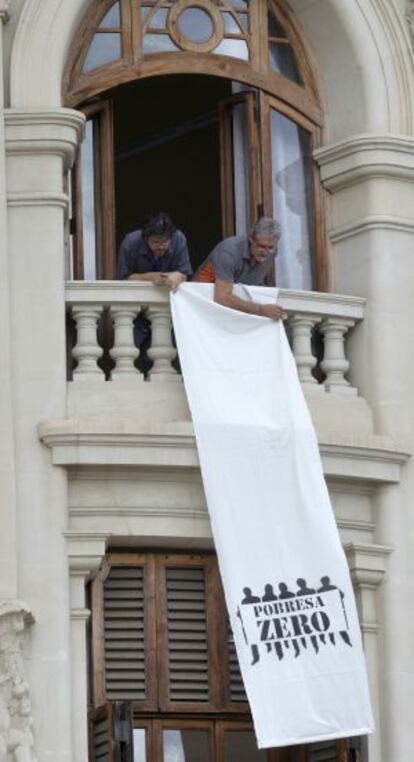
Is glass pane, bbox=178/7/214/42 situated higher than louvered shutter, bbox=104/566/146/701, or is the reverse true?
→ glass pane, bbox=178/7/214/42

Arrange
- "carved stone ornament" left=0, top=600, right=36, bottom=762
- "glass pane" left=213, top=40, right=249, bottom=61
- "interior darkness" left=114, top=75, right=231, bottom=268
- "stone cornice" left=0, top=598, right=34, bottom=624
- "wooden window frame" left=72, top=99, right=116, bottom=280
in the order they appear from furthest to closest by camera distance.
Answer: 1. "interior darkness" left=114, top=75, right=231, bottom=268
2. "glass pane" left=213, top=40, right=249, bottom=61
3. "wooden window frame" left=72, top=99, right=116, bottom=280
4. "stone cornice" left=0, top=598, right=34, bottom=624
5. "carved stone ornament" left=0, top=600, right=36, bottom=762

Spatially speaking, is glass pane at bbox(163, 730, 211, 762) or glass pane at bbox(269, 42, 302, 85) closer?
glass pane at bbox(163, 730, 211, 762)

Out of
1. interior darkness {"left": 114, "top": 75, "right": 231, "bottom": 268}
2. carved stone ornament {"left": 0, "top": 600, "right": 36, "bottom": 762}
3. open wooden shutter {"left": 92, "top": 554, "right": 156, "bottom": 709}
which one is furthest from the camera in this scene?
interior darkness {"left": 114, "top": 75, "right": 231, "bottom": 268}

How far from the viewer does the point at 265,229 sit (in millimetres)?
26031

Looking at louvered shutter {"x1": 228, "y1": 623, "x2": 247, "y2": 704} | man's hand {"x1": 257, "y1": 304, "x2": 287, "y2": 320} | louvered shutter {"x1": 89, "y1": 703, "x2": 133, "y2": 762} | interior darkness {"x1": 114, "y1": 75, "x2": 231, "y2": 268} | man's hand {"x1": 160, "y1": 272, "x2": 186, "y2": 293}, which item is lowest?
louvered shutter {"x1": 89, "y1": 703, "x2": 133, "y2": 762}

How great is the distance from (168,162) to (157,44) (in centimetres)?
400

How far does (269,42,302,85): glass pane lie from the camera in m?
27.2

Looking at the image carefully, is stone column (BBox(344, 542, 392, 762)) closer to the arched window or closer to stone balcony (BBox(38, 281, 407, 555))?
stone balcony (BBox(38, 281, 407, 555))

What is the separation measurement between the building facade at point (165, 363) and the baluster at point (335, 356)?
19mm

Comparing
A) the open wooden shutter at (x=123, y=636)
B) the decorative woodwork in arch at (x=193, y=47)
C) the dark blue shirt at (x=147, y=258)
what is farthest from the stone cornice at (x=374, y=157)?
the open wooden shutter at (x=123, y=636)

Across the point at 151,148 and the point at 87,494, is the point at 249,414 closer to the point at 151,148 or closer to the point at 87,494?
the point at 87,494

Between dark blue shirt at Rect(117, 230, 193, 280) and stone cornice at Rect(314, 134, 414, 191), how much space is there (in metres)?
1.39

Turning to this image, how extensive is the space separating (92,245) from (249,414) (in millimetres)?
2014

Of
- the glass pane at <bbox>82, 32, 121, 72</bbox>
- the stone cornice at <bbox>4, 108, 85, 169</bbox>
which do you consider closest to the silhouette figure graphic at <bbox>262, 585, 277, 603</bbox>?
the stone cornice at <bbox>4, 108, 85, 169</bbox>
